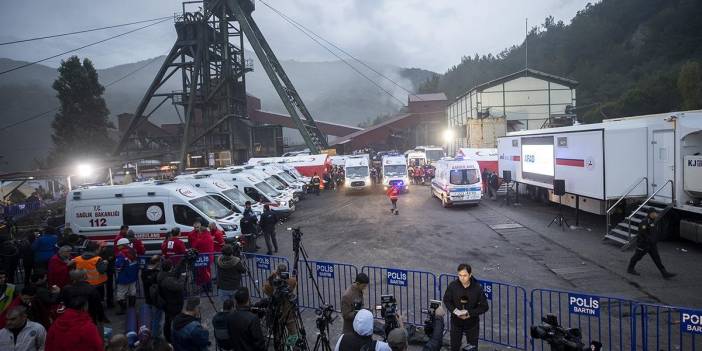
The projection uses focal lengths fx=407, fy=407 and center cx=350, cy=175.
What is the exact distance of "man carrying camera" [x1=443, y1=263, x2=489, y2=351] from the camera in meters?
5.73

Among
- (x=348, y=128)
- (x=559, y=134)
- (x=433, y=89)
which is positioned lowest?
(x=559, y=134)

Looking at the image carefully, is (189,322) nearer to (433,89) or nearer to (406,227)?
(406,227)

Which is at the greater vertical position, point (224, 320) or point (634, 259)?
point (224, 320)

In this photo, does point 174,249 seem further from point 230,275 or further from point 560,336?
point 560,336

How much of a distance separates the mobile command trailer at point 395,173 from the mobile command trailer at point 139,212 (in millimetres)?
15440

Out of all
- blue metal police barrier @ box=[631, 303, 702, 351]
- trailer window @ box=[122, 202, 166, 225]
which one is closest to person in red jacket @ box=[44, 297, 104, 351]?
blue metal police barrier @ box=[631, 303, 702, 351]

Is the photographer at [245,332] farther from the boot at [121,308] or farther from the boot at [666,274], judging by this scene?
the boot at [666,274]

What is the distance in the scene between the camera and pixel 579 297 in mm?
6043

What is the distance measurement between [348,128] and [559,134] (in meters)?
53.4

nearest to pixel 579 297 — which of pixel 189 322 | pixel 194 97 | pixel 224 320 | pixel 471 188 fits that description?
pixel 224 320

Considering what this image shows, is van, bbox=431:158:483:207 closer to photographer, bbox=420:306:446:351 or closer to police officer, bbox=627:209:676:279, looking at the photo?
police officer, bbox=627:209:676:279

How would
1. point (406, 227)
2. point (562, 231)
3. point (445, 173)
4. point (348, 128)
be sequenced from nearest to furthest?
1. point (562, 231)
2. point (406, 227)
3. point (445, 173)
4. point (348, 128)

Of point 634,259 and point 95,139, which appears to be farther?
point 95,139

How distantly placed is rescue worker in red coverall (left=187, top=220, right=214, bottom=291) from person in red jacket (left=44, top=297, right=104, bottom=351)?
418 cm
